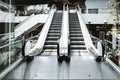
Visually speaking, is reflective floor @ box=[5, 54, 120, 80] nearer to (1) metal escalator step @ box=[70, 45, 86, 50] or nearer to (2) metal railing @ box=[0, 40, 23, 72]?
(2) metal railing @ box=[0, 40, 23, 72]

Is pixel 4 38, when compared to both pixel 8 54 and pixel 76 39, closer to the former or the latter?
pixel 8 54

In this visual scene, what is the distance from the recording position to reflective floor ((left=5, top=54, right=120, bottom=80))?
4801 mm

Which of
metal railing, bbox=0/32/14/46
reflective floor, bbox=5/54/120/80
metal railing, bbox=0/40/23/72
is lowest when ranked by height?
reflective floor, bbox=5/54/120/80

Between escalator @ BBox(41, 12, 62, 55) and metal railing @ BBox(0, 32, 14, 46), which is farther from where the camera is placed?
escalator @ BBox(41, 12, 62, 55)

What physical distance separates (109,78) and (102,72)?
0.53 metres

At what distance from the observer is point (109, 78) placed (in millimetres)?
4648

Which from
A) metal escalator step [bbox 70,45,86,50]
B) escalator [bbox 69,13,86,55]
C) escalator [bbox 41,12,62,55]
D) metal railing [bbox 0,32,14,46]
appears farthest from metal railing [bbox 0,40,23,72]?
metal escalator step [bbox 70,45,86,50]

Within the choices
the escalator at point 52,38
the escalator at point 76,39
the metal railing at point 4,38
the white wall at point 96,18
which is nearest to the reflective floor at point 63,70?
the metal railing at point 4,38

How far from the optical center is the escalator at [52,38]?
27.4 ft

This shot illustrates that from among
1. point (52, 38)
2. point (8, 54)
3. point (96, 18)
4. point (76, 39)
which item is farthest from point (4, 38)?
point (96, 18)

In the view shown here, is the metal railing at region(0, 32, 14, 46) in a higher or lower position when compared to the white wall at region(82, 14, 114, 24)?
lower

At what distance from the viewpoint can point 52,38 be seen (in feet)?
A: 31.4

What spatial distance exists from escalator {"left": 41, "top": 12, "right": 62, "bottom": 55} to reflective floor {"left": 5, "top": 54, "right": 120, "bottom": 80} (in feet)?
5.74

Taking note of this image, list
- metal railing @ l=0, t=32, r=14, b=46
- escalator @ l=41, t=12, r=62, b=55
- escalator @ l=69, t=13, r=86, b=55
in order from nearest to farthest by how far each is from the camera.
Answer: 1. metal railing @ l=0, t=32, r=14, b=46
2. escalator @ l=41, t=12, r=62, b=55
3. escalator @ l=69, t=13, r=86, b=55
